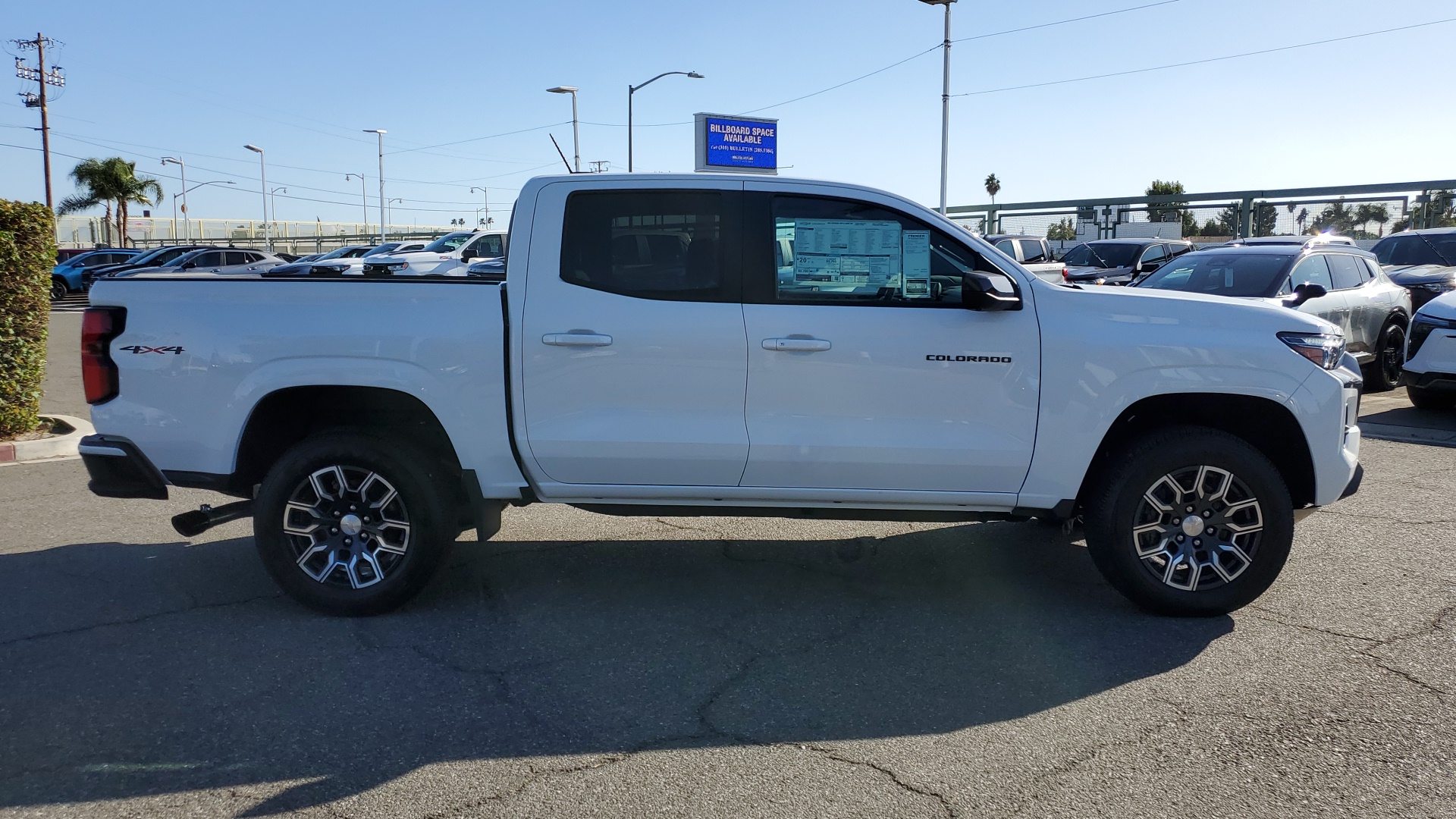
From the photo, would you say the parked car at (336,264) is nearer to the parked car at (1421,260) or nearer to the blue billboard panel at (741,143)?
the blue billboard panel at (741,143)

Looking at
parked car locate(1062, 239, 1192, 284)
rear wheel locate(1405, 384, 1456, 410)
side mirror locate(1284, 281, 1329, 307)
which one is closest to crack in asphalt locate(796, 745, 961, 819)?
side mirror locate(1284, 281, 1329, 307)

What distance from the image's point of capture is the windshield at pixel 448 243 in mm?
28109

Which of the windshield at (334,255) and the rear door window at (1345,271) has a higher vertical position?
the windshield at (334,255)

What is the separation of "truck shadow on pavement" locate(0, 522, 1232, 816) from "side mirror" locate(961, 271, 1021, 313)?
146 cm

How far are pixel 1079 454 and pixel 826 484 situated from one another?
45.2 inches

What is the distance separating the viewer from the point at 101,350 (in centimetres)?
479

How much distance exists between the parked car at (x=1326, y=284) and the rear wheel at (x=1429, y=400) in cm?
40

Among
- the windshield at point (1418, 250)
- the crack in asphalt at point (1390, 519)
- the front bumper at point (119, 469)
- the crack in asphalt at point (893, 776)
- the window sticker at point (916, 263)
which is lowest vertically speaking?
the crack in asphalt at point (893, 776)

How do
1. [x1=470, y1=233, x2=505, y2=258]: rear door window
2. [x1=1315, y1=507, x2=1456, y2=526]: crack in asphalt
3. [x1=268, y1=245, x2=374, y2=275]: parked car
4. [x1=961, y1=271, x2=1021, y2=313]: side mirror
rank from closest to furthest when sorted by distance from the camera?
[x1=961, y1=271, x2=1021, y2=313]: side mirror
[x1=1315, y1=507, x2=1456, y2=526]: crack in asphalt
[x1=268, y1=245, x2=374, y2=275]: parked car
[x1=470, y1=233, x2=505, y2=258]: rear door window

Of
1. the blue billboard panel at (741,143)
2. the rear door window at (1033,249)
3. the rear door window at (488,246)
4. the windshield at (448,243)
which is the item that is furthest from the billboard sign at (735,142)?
the rear door window at (1033,249)

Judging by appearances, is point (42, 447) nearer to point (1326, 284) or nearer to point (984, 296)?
point (984, 296)

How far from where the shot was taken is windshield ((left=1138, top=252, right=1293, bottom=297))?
10750 millimetres

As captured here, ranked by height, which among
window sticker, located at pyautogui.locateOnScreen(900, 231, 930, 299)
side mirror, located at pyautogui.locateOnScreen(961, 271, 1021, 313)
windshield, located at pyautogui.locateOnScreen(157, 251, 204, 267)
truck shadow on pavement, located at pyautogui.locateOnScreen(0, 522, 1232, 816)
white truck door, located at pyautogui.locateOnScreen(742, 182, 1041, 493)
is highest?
windshield, located at pyautogui.locateOnScreen(157, 251, 204, 267)

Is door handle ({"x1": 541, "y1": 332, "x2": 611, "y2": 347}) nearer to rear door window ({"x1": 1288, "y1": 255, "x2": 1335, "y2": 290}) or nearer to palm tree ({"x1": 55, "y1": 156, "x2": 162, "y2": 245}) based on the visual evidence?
rear door window ({"x1": 1288, "y1": 255, "x2": 1335, "y2": 290})
